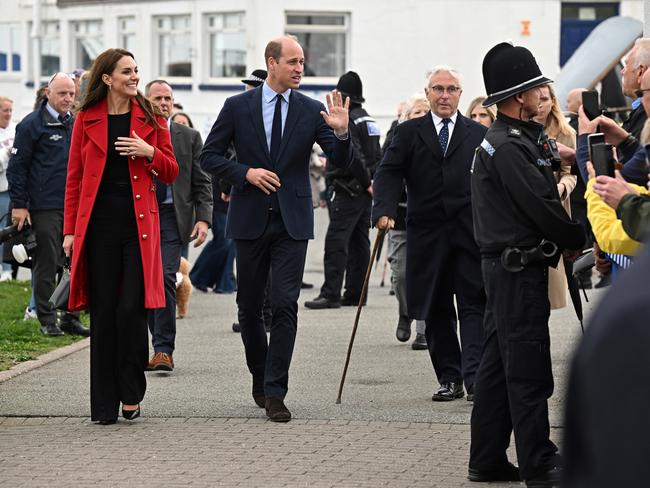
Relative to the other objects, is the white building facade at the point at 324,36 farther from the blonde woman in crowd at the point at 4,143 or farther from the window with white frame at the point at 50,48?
the blonde woman in crowd at the point at 4,143

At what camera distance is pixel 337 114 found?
23.9ft

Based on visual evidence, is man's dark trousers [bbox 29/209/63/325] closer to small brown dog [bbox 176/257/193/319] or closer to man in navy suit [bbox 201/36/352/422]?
small brown dog [bbox 176/257/193/319]

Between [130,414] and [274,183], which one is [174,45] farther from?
[130,414]

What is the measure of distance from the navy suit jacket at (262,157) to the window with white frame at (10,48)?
31760mm

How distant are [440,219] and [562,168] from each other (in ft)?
4.28

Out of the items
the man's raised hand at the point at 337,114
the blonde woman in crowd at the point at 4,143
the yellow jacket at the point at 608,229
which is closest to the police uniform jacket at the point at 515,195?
the yellow jacket at the point at 608,229

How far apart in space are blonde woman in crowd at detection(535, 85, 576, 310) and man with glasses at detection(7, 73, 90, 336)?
424 centimetres

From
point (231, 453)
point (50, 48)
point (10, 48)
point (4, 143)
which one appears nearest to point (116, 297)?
point (231, 453)

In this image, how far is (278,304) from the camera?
24.1ft

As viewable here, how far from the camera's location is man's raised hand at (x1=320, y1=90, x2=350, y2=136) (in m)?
7.25

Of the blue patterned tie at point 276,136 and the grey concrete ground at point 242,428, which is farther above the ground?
the blue patterned tie at point 276,136

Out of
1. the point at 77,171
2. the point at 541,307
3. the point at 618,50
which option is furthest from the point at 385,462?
the point at 618,50

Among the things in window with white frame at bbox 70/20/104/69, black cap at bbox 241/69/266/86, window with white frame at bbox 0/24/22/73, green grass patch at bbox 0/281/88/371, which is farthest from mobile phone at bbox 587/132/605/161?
window with white frame at bbox 0/24/22/73

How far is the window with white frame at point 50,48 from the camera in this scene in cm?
3612
